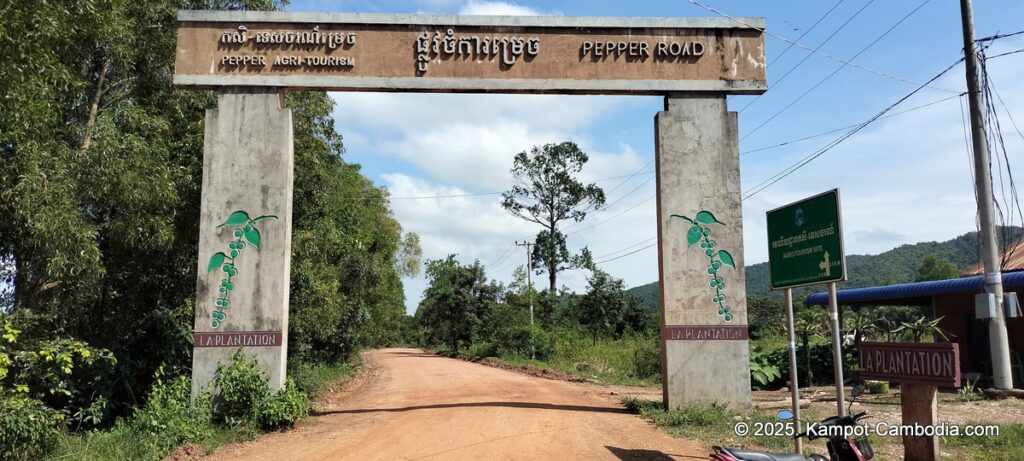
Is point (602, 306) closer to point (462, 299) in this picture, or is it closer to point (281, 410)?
point (462, 299)

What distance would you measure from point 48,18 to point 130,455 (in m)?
5.54

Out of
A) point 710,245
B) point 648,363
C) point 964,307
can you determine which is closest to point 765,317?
point 964,307

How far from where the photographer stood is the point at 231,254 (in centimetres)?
1050

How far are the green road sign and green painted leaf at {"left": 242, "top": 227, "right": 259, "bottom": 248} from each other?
300 inches

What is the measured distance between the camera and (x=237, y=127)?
1077 cm

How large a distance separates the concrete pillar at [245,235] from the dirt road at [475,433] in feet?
5.52

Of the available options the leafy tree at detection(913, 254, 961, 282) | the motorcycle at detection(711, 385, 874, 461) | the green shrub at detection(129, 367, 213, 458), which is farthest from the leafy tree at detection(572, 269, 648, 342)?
the leafy tree at detection(913, 254, 961, 282)

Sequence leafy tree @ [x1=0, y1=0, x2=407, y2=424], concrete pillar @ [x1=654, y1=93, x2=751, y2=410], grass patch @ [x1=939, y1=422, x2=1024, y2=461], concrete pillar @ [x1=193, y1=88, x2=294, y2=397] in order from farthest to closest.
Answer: concrete pillar @ [x1=654, y1=93, x2=751, y2=410] → concrete pillar @ [x1=193, y1=88, x2=294, y2=397] → leafy tree @ [x1=0, y1=0, x2=407, y2=424] → grass patch @ [x1=939, y1=422, x2=1024, y2=461]

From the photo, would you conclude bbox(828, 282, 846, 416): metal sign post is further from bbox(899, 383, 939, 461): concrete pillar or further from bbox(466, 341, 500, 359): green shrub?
bbox(466, 341, 500, 359): green shrub

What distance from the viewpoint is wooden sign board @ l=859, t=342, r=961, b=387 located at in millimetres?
6137

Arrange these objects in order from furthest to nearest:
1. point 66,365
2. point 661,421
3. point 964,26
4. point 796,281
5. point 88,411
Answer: point 964,26 → point 88,411 → point 661,421 → point 66,365 → point 796,281

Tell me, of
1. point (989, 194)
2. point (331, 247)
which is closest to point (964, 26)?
point (989, 194)

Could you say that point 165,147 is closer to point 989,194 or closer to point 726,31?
point 726,31

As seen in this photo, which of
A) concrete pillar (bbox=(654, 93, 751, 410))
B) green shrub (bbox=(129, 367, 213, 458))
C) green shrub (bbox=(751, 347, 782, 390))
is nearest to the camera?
green shrub (bbox=(129, 367, 213, 458))
